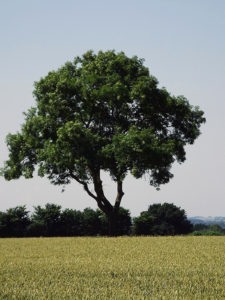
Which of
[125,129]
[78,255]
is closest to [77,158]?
[125,129]

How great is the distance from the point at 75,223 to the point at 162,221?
730 cm

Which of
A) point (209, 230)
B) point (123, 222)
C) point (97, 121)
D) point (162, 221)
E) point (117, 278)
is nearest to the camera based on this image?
point (117, 278)

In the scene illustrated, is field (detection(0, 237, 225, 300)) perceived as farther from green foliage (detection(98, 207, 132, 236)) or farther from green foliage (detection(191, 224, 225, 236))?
green foliage (detection(98, 207, 132, 236))

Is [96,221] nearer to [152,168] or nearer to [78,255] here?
[152,168]

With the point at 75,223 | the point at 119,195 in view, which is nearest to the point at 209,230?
the point at 119,195

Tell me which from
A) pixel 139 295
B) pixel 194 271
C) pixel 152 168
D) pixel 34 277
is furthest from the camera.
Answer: pixel 152 168

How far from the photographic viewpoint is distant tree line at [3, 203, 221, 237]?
32125 millimetres

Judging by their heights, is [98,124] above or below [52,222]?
above

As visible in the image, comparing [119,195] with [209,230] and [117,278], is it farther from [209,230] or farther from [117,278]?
[117,278]

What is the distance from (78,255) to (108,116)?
17.0 meters

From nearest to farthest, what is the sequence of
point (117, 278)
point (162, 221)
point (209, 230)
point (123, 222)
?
point (117, 278), point (123, 222), point (162, 221), point (209, 230)

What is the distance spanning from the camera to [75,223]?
3303 centimetres

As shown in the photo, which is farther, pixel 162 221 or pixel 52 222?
pixel 162 221

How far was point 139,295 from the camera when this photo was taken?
7945 millimetres
